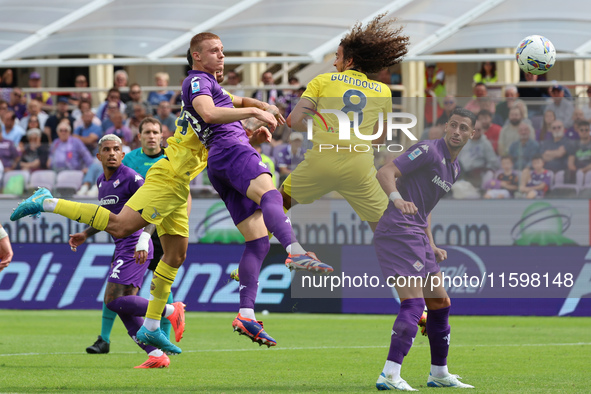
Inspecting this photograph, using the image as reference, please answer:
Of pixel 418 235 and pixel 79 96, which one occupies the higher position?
pixel 79 96

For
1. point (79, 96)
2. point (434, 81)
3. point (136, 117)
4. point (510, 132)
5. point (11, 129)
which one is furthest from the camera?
point (434, 81)

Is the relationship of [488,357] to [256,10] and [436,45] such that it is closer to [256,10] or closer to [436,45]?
[436,45]

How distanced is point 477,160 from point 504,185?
56cm

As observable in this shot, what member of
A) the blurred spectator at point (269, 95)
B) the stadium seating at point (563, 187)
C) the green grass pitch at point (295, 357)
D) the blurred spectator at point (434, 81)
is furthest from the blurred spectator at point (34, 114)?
the stadium seating at point (563, 187)

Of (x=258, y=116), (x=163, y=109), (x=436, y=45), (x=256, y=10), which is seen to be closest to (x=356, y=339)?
(x=258, y=116)

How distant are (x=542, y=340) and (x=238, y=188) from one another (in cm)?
539

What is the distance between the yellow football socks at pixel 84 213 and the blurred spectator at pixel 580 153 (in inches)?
336

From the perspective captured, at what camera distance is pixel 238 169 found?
7.24m

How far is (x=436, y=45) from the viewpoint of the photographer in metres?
17.6

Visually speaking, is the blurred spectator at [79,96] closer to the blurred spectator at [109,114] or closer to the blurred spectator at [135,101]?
the blurred spectator at [109,114]

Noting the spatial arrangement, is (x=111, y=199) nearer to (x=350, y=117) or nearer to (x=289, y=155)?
(x=350, y=117)

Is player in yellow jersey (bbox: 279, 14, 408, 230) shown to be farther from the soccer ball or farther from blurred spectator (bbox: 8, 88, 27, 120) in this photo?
blurred spectator (bbox: 8, 88, 27, 120)

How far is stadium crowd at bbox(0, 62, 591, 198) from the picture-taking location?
14078 mm

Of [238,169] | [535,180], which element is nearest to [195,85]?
[238,169]
